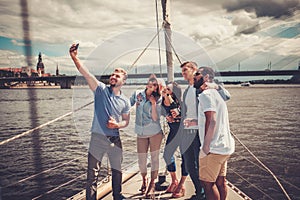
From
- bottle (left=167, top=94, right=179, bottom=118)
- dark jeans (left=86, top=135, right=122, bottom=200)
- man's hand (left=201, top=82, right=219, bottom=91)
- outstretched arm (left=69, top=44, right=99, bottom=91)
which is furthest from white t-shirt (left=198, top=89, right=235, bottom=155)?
outstretched arm (left=69, top=44, right=99, bottom=91)

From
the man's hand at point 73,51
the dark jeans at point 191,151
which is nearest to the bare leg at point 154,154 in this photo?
the dark jeans at point 191,151

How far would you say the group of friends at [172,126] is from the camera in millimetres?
2428

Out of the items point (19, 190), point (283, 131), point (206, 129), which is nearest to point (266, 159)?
point (283, 131)

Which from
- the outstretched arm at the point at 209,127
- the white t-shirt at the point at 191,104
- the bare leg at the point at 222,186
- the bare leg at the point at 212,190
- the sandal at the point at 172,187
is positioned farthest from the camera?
the sandal at the point at 172,187

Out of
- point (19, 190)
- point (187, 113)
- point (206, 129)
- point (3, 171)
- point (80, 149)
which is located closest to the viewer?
point (206, 129)

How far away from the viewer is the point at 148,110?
126 inches

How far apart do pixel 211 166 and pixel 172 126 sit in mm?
897

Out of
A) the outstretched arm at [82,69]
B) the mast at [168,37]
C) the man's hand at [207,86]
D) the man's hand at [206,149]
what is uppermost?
the mast at [168,37]

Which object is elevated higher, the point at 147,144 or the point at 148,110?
the point at 148,110

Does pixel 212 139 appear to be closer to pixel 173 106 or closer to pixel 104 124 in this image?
pixel 173 106

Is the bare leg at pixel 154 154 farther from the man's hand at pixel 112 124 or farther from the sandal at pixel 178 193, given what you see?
the man's hand at pixel 112 124

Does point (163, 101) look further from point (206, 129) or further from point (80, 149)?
point (80, 149)

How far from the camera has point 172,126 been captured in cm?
324

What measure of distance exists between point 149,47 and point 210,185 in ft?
6.47
